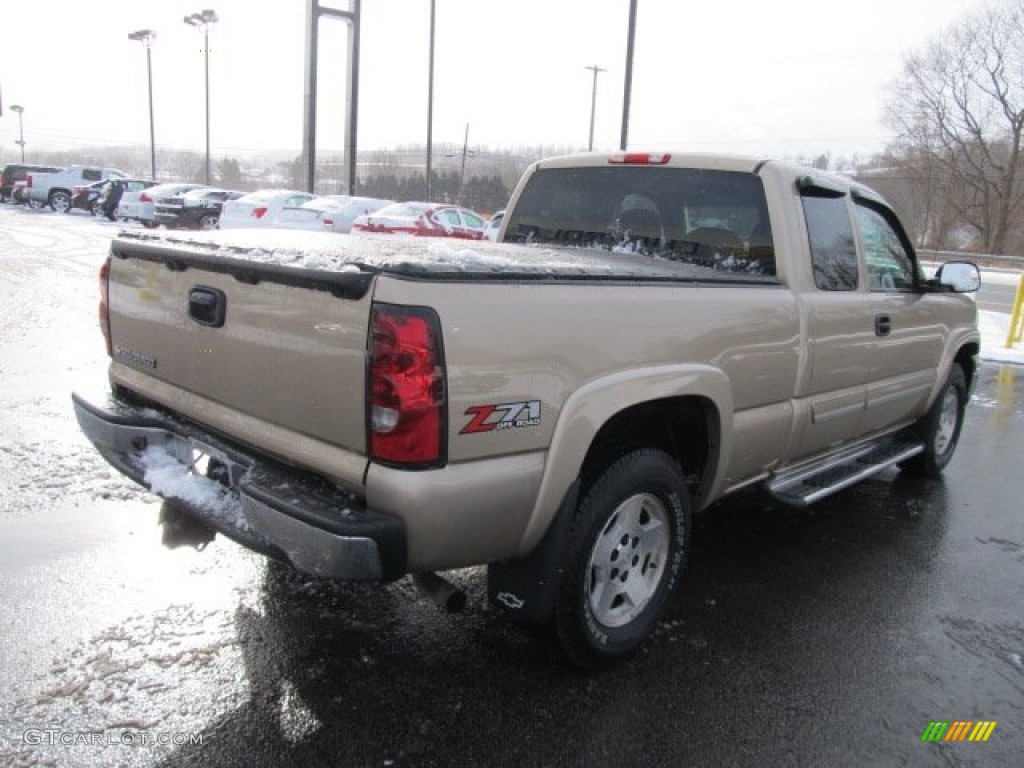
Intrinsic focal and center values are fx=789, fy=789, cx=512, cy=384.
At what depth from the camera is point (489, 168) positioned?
87062 millimetres

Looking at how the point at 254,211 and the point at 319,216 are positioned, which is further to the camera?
the point at 254,211

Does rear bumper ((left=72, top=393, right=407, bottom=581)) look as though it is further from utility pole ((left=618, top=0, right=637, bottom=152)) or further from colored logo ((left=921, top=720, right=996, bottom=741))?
utility pole ((left=618, top=0, right=637, bottom=152))

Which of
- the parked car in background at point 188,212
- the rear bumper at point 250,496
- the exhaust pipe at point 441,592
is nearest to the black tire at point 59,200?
the parked car in background at point 188,212

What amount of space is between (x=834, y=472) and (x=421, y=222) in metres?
15.0

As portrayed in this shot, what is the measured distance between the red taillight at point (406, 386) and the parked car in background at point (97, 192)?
3101 centimetres

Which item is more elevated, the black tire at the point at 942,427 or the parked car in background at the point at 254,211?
the parked car in background at the point at 254,211

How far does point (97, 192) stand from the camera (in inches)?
1234

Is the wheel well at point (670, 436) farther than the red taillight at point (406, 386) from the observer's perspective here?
Yes

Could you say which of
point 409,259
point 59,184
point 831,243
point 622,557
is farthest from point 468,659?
point 59,184

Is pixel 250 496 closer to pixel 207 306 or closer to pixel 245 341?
pixel 245 341

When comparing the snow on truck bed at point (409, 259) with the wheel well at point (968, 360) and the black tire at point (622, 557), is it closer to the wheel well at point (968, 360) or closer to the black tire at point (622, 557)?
the black tire at point (622, 557)

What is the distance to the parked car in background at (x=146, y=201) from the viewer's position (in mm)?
25297

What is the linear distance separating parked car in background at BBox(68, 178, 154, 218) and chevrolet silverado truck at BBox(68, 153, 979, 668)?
2986 centimetres

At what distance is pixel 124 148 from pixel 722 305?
156m
